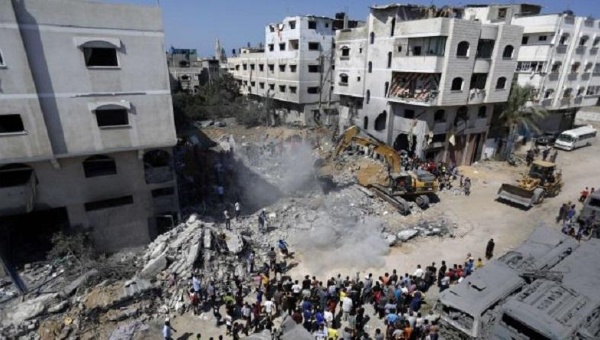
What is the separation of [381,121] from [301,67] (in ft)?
→ 42.5

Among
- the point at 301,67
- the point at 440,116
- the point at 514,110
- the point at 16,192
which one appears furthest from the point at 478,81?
the point at 16,192

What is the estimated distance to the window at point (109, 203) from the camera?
16375 mm

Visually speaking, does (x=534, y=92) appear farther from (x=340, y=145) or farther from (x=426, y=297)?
(x=426, y=297)

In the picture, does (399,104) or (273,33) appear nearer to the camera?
(399,104)

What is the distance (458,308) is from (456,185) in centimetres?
1617

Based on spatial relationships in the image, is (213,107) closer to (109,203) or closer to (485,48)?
(109,203)

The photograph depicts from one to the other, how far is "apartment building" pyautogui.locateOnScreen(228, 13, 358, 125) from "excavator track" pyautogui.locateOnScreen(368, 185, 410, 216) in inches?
797

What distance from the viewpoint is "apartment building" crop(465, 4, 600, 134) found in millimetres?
31594

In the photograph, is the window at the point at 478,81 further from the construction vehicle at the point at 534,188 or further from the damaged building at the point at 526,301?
the damaged building at the point at 526,301

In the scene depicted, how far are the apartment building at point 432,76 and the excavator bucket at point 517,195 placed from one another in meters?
6.77

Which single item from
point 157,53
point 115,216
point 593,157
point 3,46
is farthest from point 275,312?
point 593,157

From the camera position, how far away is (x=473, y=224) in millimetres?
19406

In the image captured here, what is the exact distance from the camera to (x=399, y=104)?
2798cm

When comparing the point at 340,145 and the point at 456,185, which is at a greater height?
the point at 340,145
